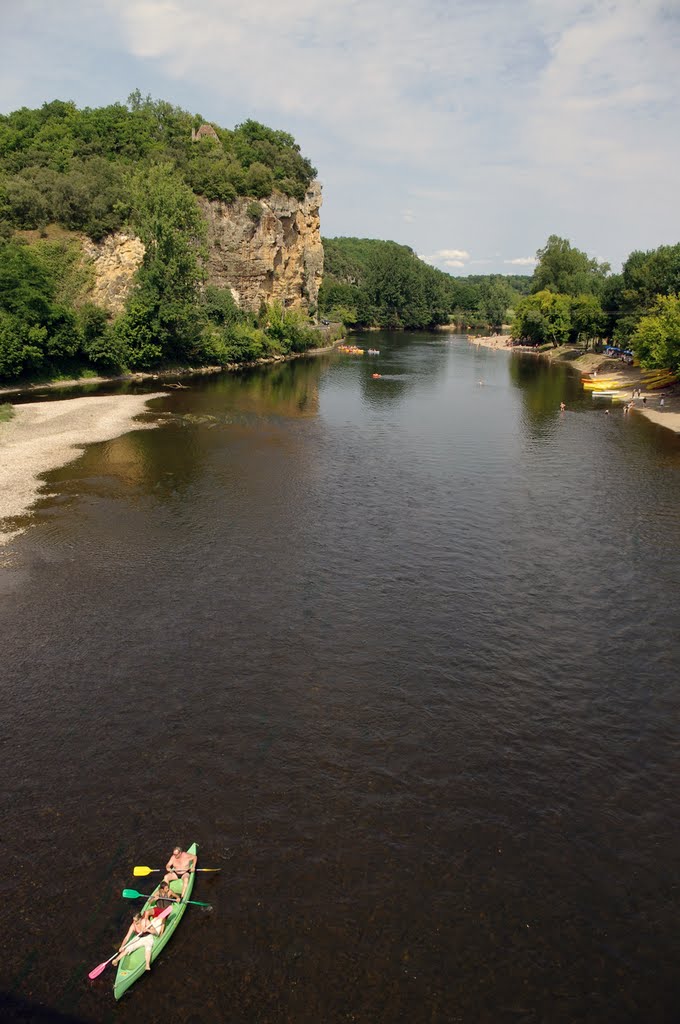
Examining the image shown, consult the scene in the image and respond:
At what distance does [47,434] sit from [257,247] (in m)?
61.5

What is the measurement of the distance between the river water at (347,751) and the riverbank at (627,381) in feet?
92.3

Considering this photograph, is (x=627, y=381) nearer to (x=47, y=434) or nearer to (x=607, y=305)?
(x=607, y=305)

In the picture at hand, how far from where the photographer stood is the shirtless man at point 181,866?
12.4 m

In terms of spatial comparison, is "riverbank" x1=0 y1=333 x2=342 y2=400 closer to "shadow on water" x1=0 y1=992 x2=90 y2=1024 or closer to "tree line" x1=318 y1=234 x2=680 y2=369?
"tree line" x1=318 y1=234 x2=680 y2=369

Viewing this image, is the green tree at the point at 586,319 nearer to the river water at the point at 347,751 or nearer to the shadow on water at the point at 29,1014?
the river water at the point at 347,751

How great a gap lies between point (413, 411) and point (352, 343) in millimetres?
74757

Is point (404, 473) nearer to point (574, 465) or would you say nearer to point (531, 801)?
point (574, 465)

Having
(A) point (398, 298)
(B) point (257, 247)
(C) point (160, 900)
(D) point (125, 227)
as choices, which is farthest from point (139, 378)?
(A) point (398, 298)

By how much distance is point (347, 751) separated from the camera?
53.5 ft

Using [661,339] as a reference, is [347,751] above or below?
below

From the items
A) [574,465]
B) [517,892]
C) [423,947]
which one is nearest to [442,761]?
[517,892]

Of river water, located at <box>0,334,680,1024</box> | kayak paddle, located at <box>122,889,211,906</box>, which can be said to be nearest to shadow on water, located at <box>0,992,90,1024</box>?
river water, located at <box>0,334,680,1024</box>

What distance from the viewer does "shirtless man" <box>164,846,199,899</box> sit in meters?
12.4

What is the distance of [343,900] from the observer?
12562 mm
